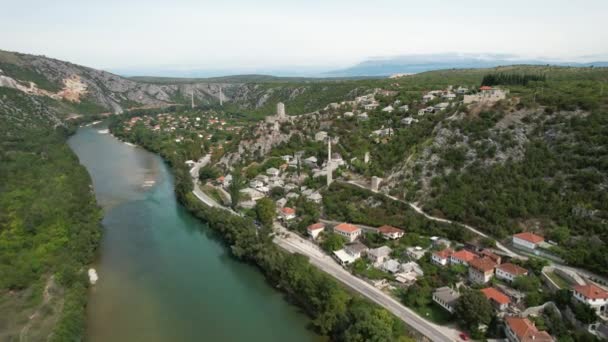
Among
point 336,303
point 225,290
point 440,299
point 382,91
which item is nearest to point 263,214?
point 225,290

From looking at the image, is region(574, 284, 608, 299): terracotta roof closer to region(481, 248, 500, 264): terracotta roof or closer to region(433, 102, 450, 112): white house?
region(481, 248, 500, 264): terracotta roof

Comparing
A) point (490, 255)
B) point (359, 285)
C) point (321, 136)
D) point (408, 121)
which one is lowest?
point (359, 285)

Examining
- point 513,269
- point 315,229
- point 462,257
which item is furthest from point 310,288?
point 513,269

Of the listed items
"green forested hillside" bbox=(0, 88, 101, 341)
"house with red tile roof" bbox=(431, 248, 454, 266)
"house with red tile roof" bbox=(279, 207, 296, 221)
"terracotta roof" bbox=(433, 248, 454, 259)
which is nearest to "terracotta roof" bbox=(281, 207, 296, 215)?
"house with red tile roof" bbox=(279, 207, 296, 221)

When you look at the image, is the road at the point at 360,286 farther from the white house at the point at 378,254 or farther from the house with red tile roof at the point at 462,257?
the house with red tile roof at the point at 462,257

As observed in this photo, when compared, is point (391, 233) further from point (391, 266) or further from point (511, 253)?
point (511, 253)

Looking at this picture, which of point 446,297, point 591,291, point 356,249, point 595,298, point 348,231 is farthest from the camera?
point 348,231

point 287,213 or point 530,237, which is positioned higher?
point 530,237

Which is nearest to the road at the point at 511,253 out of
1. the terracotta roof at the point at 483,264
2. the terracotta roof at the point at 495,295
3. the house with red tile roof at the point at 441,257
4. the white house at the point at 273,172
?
the terracotta roof at the point at 483,264
